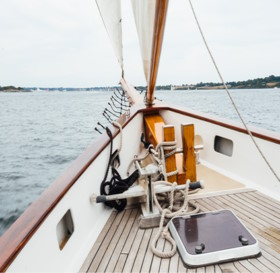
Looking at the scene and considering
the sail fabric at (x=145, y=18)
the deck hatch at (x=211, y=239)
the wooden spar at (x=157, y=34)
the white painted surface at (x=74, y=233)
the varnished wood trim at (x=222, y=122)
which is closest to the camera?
the white painted surface at (x=74, y=233)

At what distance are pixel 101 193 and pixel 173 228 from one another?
1.76 feet

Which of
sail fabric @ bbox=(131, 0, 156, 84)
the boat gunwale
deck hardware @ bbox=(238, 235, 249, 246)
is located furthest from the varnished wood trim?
sail fabric @ bbox=(131, 0, 156, 84)

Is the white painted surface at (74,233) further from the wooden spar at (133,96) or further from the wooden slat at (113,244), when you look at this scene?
the wooden spar at (133,96)

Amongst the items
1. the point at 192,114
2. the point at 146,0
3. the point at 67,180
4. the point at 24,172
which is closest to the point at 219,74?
the point at 146,0

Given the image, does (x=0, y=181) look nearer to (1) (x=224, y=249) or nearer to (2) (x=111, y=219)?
(2) (x=111, y=219)

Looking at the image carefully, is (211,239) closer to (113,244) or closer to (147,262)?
(147,262)

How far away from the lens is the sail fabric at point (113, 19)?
390cm

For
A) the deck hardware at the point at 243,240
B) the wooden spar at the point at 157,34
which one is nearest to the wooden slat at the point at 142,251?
the deck hardware at the point at 243,240

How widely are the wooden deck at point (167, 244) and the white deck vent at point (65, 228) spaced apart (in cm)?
16

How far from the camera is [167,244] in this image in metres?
1.42

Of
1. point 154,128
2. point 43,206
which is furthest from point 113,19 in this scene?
point 43,206

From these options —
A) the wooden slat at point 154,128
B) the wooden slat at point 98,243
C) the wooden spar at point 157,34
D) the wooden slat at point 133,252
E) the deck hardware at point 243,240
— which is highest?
the wooden spar at point 157,34

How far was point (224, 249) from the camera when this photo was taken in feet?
4.08

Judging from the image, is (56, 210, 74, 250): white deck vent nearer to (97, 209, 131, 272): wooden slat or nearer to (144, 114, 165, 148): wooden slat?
(97, 209, 131, 272): wooden slat
